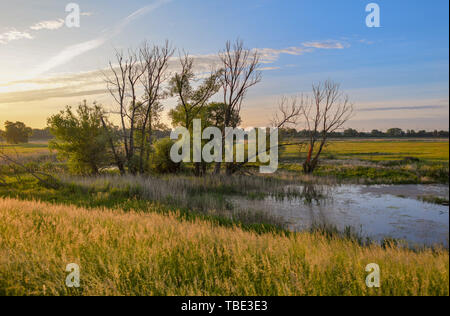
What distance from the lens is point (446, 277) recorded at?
4.05 m

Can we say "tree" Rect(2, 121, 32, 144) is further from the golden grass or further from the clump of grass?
the clump of grass

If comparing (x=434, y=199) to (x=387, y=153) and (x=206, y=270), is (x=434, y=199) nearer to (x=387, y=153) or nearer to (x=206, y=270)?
(x=206, y=270)

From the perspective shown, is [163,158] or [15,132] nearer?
[163,158]

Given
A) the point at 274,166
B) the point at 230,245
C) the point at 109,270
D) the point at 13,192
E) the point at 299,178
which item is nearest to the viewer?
the point at 109,270

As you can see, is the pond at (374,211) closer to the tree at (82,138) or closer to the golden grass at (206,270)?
the golden grass at (206,270)

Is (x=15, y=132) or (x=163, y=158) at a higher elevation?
(x=15, y=132)

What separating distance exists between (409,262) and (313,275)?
1.65 meters

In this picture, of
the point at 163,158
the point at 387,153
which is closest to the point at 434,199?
the point at 163,158

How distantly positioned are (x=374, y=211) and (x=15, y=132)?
302ft

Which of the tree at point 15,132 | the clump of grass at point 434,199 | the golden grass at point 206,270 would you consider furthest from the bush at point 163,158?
the tree at point 15,132

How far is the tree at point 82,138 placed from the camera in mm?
26062

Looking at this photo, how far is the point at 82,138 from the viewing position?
26.3 m

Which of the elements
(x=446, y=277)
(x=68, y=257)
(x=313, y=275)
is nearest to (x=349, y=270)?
(x=313, y=275)
